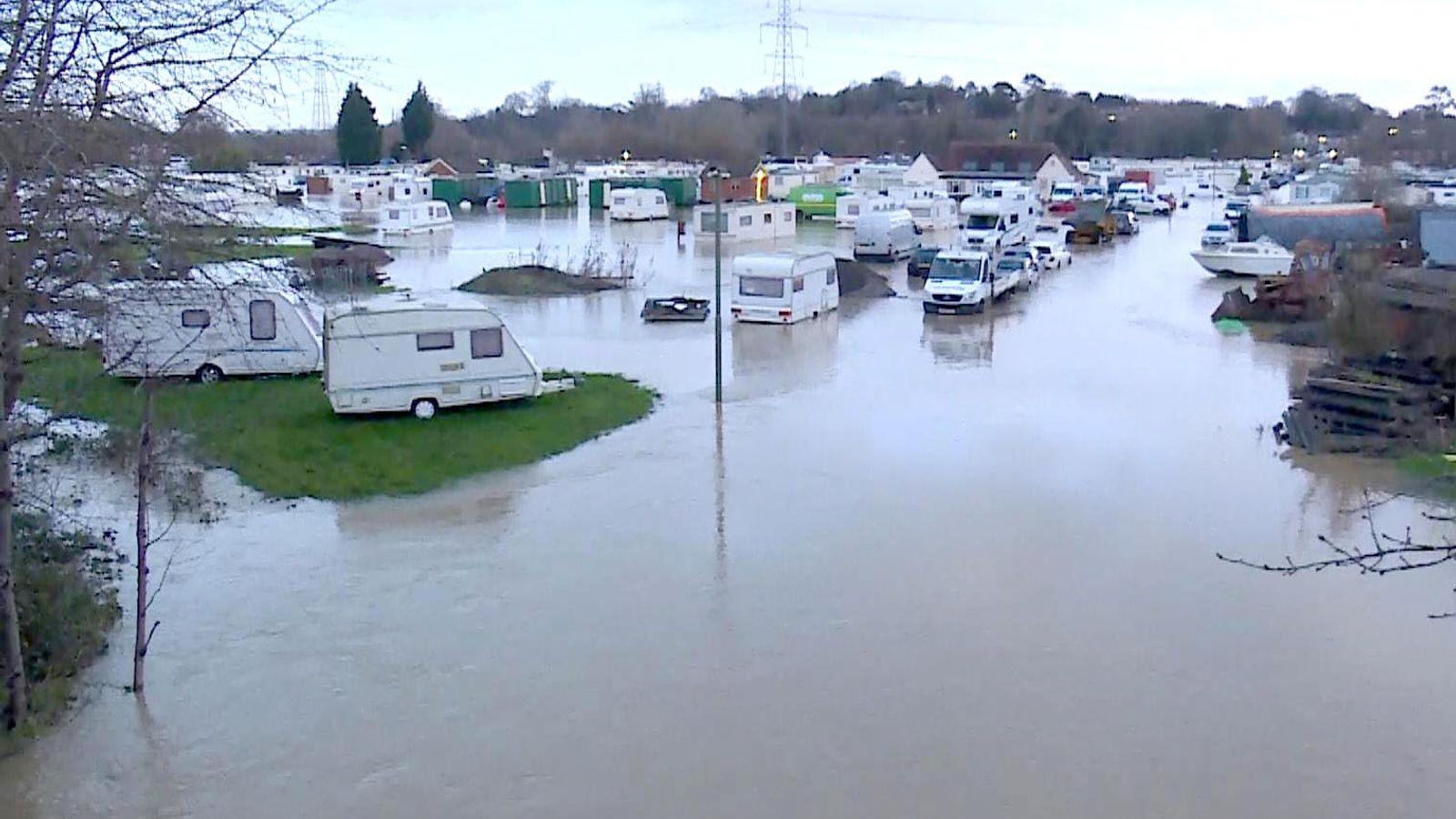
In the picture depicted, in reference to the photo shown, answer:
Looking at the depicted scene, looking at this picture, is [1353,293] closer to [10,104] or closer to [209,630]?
[209,630]

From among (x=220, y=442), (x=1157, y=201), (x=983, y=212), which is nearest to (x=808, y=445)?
(x=220, y=442)

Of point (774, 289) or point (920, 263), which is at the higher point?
point (774, 289)

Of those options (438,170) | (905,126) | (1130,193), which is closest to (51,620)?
(1130,193)

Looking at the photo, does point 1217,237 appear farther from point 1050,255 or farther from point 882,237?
point 882,237

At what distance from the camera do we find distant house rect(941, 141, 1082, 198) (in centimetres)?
5734

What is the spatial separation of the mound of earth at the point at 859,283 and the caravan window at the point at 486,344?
11.8 metres

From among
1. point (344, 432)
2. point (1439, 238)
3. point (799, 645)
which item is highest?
point (1439, 238)

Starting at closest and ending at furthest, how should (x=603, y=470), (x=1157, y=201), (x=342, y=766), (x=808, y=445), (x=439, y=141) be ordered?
(x=342, y=766) < (x=603, y=470) < (x=808, y=445) < (x=1157, y=201) < (x=439, y=141)

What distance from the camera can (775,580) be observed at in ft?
30.7

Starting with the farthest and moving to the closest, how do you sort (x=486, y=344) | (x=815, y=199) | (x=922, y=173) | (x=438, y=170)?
(x=438, y=170)
(x=922, y=173)
(x=815, y=199)
(x=486, y=344)

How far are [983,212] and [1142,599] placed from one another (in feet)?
81.5

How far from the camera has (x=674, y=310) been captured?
72.5 ft

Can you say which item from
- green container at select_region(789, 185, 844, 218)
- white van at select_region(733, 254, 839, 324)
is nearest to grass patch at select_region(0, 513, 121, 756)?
white van at select_region(733, 254, 839, 324)

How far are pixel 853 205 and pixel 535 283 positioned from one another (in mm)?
19284
